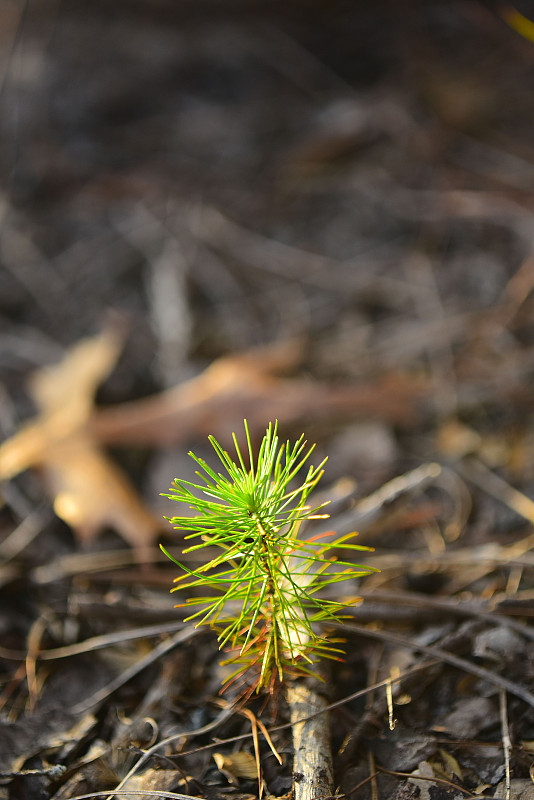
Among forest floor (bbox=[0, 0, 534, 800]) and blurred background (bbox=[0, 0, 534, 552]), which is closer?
forest floor (bbox=[0, 0, 534, 800])

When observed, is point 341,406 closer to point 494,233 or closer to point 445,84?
point 494,233

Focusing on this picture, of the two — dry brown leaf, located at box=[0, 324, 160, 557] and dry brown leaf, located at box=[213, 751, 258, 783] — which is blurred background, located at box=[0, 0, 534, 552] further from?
dry brown leaf, located at box=[213, 751, 258, 783]

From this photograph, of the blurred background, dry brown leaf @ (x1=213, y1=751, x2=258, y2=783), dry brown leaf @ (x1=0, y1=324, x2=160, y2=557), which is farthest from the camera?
the blurred background

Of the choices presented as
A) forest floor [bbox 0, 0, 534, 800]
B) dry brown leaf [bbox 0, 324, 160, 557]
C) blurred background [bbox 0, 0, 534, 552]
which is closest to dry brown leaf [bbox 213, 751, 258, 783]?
forest floor [bbox 0, 0, 534, 800]

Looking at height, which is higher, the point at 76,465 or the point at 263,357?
the point at 263,357

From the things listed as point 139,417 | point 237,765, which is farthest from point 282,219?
point 237,765

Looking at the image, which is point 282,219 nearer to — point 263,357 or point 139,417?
point 263,357

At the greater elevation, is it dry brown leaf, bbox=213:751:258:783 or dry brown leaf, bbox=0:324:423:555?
dry brown leaf, bbox=0:324:423:555

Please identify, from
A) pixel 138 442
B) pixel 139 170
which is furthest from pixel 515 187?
pixel 138 442
